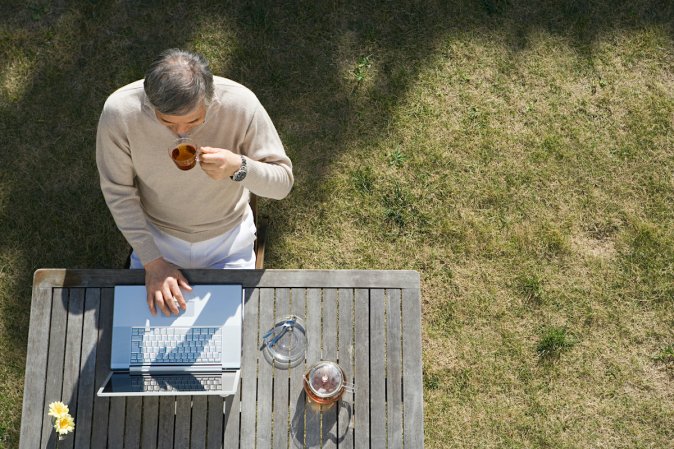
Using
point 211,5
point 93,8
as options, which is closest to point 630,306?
point 211,5

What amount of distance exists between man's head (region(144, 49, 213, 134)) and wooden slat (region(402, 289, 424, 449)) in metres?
1.18

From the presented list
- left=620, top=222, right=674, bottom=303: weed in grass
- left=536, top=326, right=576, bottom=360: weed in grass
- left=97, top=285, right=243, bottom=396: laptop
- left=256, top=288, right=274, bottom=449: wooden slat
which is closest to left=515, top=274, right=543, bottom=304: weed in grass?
left=536, top=326, right=576, bottom=360: weed in grass

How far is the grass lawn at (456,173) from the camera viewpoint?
380 centimetres

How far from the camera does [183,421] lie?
2607 millimetres

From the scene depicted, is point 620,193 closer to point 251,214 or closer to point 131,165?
point 251,214

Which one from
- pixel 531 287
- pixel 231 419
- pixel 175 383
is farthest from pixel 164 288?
pixel 531 287

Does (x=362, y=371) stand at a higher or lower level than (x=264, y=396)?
higher

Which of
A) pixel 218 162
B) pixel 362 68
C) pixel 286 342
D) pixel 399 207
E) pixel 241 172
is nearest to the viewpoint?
pixel 218 162

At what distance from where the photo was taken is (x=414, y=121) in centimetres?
420

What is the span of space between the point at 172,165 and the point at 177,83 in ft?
1.48

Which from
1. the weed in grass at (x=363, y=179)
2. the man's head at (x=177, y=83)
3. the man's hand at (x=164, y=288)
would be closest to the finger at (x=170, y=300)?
the man's hand at (x=164, y=288)

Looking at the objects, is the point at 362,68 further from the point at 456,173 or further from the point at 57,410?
the point at 57,410

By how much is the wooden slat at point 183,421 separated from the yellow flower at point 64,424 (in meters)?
0.40

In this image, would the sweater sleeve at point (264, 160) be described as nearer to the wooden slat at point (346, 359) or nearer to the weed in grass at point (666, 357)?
the wooden slat at point (346, 359)
